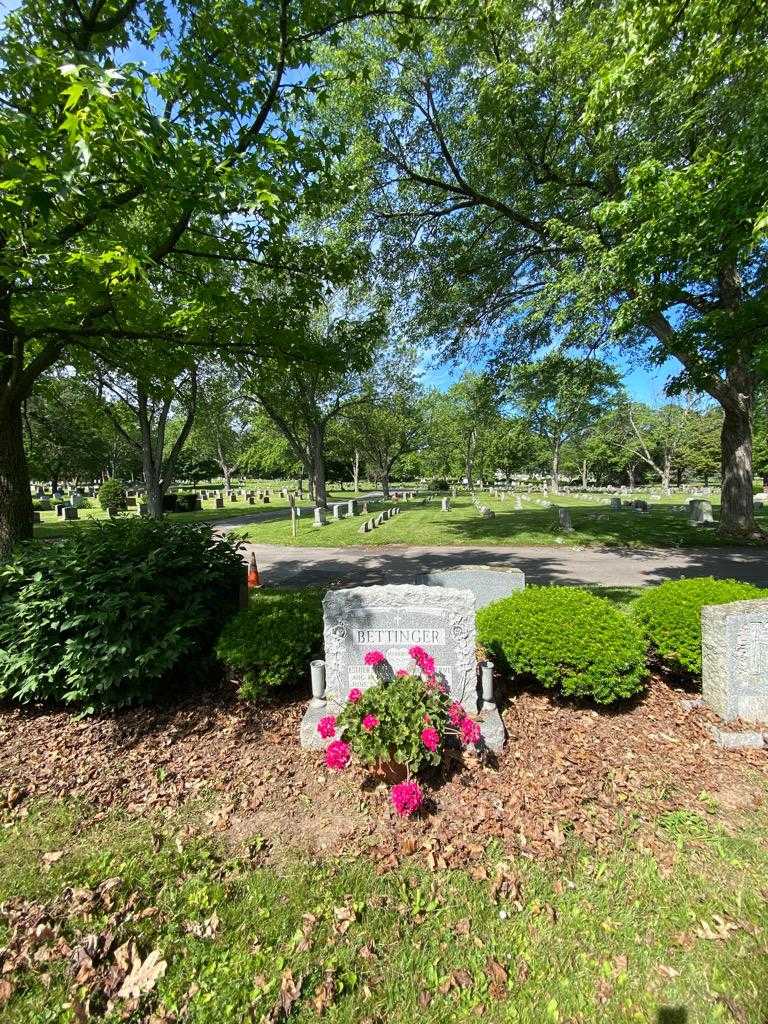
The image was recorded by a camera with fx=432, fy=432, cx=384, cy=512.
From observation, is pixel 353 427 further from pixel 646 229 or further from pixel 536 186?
pixel 646 229

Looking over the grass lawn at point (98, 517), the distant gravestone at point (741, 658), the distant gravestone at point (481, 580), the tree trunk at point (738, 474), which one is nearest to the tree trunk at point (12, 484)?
the distant gravestone at point (481, 580)

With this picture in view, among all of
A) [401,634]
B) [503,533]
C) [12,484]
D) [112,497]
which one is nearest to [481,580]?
[401,634]

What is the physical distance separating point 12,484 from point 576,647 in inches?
292

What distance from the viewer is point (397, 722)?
11.1 ft

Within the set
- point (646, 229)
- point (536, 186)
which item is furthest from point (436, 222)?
point (646, 229)

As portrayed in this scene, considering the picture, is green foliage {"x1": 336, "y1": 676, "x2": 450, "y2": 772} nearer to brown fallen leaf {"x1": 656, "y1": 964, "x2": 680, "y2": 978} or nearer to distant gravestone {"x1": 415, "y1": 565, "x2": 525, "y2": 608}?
brown fallen leaf {"x1": 656, "y1": 964, "x2": 680, "y2": 978}

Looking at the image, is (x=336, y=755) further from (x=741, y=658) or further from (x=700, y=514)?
(x=700, y=514)

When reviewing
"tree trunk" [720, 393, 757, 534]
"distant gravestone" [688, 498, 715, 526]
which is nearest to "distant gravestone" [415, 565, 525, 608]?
"tree trunk" [720, 393, 757, 534]

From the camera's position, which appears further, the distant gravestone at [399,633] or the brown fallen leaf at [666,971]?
the distant gravestone at [399,633]

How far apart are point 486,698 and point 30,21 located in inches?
377

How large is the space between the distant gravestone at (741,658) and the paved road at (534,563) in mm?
5204

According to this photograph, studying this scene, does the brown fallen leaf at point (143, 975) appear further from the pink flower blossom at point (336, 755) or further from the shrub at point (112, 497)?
the shrub at point (112, 497)

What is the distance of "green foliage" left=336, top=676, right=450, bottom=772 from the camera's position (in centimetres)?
330

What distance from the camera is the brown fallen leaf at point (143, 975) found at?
2.15 meters
